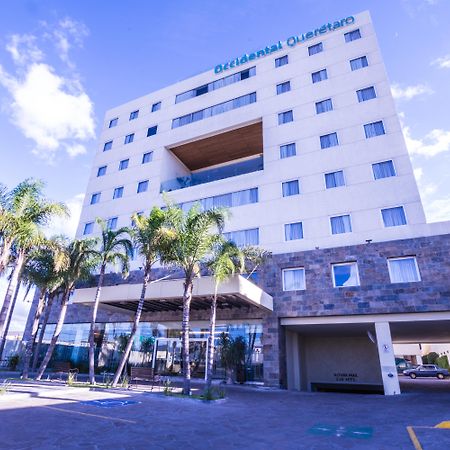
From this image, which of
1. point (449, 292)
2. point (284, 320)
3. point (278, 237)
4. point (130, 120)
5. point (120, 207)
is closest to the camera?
point (449, 292)

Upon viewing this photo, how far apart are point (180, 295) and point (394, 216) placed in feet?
43.7

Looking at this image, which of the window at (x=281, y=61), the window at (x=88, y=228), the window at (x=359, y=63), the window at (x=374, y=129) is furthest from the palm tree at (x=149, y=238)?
the window at (x=281, y=61)

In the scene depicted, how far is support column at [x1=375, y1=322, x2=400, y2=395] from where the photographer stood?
1639cm

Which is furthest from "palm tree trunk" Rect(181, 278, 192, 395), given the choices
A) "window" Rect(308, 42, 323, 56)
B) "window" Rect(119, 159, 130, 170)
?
"window" Rect(308, 42, 323, 56)

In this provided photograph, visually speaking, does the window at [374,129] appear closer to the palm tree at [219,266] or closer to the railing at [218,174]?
the railing at [218,174]

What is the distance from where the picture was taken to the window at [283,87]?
26.6 metres

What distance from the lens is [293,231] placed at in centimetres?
2153

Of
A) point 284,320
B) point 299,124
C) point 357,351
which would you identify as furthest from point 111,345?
point 299,124

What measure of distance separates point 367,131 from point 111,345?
24.3 meters

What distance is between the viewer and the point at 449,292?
54.3 ft

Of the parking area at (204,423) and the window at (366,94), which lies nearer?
the parking area at (204,423)

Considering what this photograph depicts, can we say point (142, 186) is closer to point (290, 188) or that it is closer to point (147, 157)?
point (147, 157)

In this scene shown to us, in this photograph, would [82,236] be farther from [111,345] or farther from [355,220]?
[355,220]

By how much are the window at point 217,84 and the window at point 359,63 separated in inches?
329
